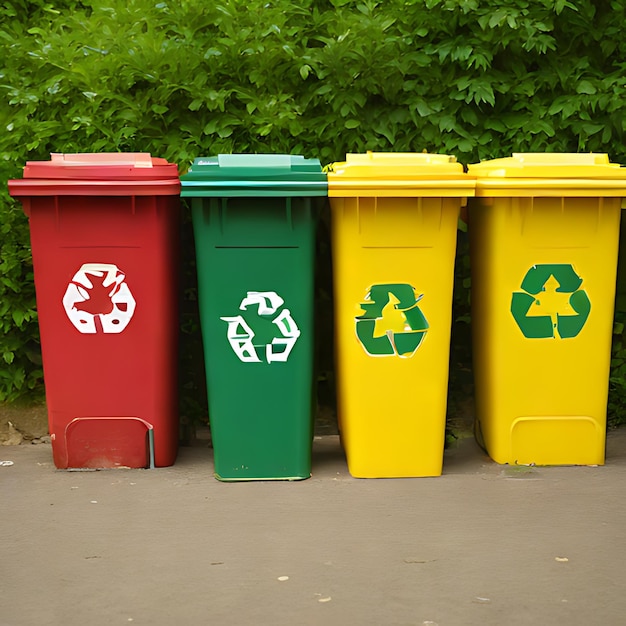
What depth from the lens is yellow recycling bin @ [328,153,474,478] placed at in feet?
13.1

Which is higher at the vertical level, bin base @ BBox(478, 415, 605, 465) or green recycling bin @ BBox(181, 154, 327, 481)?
green recycling bin @ BBox(181, 154, 327, 481)

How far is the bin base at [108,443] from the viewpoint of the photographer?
428 centimetres

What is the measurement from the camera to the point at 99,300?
165 inches

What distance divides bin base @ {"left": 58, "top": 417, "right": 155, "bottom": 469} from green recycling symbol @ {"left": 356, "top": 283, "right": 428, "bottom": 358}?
1.13 metres

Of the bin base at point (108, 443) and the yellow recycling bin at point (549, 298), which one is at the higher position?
the yellow recycling bin at point (549, 298)

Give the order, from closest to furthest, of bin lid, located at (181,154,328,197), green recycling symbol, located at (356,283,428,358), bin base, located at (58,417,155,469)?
bin lid, located at (181,154,328,197) → green recycling symbol, located at (356,283,428,358) → bin base, located at (58,417,155,469)

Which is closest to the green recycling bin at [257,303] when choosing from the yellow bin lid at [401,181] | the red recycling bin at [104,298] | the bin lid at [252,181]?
the bin lid at [252,181]

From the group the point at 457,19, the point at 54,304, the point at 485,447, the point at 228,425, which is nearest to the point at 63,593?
the point at 228,425

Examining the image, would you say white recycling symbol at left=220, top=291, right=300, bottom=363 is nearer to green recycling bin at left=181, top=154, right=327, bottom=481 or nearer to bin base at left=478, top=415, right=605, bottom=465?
green recycling bin at left=181, top=154, right=327, bottom=481

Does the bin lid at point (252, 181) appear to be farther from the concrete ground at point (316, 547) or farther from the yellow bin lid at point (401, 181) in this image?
the concrete ground at point (316, 547)

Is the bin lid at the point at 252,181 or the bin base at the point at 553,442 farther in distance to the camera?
the bin base at the point at 553,442

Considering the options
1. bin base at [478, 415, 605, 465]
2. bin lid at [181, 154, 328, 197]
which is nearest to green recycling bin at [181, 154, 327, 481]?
bin lid at [181, 154, 328, 197]

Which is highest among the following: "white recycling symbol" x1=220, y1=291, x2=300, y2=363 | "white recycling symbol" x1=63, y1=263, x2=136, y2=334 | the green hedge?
the green hedge

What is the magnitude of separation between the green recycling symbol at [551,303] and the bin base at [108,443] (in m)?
1.84
